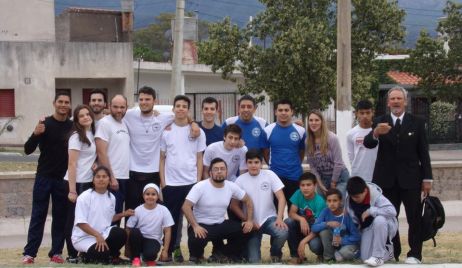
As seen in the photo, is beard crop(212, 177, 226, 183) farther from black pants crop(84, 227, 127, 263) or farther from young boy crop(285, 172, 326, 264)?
black pants crop(84, 227, 127, 263)

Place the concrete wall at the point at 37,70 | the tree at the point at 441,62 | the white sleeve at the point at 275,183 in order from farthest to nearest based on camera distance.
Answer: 1. the tree at the point at 441,62
2. the concrete wall at the point at 37,70
3. the white sleeve at the point at 275,183

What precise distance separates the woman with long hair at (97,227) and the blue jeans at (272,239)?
4.62 ft

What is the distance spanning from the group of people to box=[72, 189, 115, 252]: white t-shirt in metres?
0.01

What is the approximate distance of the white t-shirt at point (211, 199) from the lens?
9000mm

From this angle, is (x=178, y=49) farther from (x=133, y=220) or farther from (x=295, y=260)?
(x=295, y=260)

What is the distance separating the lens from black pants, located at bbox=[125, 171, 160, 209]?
9.26 m

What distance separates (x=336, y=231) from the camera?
344 inches

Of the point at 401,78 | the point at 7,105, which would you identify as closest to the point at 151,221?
the point at 7,105

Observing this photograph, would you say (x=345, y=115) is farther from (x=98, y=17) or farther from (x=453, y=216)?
(x=98, y=17)

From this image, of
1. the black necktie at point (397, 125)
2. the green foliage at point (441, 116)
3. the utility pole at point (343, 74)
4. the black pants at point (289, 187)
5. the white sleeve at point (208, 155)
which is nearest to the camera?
the black necktie at point (397, 125)

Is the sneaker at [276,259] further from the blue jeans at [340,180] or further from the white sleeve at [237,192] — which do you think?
the blue jeans at [340,180]

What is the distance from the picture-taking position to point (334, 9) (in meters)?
28.0

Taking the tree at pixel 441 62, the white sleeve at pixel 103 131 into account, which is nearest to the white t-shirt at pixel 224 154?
the white sleeve at pixel 103 131

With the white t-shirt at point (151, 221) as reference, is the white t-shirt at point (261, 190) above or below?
above
